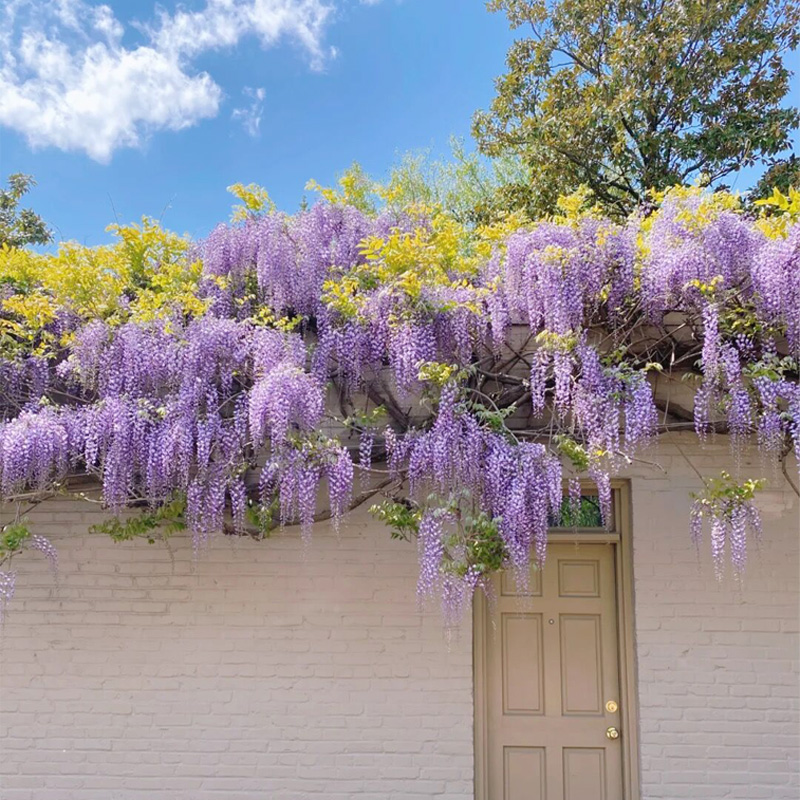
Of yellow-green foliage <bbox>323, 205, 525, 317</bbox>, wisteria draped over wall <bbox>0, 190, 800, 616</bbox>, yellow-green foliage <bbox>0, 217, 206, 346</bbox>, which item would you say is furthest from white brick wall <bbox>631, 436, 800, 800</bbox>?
yellow-green foliage <bbox>0, 217, 206, 346</bbox>

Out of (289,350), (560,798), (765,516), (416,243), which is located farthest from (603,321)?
(560,798)

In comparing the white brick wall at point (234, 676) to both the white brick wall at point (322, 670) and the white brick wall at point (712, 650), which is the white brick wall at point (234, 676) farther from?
the white brick wall at point (712, 650)

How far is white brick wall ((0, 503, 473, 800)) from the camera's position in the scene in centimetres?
371

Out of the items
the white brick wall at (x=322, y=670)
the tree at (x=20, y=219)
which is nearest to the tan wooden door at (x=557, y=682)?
the white brick wall at (x=322, y=670)

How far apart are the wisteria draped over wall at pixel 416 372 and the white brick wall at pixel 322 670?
0.27 meters

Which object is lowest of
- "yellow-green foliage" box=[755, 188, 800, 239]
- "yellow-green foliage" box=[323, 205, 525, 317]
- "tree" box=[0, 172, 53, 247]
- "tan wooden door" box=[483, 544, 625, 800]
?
"tan wooden door" box=[483, 544, 625, 800]

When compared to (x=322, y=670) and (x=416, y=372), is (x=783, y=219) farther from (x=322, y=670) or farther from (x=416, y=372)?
(x=322, y=670)

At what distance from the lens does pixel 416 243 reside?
11.8 ft

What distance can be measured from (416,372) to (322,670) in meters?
1.60

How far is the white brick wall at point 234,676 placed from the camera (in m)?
3.71

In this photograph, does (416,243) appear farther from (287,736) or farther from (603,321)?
(287,736)

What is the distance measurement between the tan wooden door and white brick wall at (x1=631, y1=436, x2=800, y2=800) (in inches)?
9.1

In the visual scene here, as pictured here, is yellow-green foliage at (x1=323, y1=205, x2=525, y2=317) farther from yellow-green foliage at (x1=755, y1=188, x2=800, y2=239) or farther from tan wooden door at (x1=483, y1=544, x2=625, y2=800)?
tan wooden door at (x1=483, y1=544, x2=625, y2=800)

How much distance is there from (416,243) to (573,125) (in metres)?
4.28
